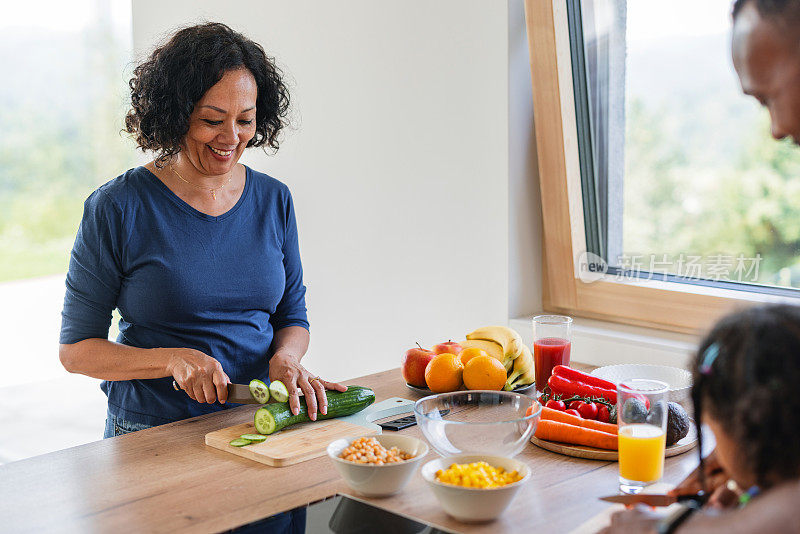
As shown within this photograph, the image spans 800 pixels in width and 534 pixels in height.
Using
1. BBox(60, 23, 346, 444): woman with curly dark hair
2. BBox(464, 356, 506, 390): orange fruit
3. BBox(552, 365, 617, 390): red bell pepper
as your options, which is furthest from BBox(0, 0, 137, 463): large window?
BBox(552, 365, 617, 390): red bell pepper

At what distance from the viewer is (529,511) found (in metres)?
1.28

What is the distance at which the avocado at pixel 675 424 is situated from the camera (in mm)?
1507

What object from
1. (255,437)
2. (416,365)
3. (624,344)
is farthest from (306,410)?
(624,344)

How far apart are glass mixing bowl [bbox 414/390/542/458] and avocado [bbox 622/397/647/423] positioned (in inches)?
5.7

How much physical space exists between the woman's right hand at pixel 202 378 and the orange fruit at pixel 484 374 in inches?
20.2

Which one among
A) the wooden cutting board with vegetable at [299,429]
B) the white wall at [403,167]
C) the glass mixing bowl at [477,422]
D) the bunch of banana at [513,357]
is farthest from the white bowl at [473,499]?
the white wall at [403,167]

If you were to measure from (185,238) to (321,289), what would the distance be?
3.81 feet

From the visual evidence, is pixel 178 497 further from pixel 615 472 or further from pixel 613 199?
pixel 613 199

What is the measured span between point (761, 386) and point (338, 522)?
2.25 ft

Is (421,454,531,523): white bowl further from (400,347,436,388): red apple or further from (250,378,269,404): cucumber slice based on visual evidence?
(400,347,436,388): red apple

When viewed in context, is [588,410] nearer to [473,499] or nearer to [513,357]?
[513,357]

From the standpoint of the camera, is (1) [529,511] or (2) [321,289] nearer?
(1) [529,511]

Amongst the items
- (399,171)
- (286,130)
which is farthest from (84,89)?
(399,171)

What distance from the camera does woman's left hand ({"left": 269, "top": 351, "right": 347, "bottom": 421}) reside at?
1.69 metres
